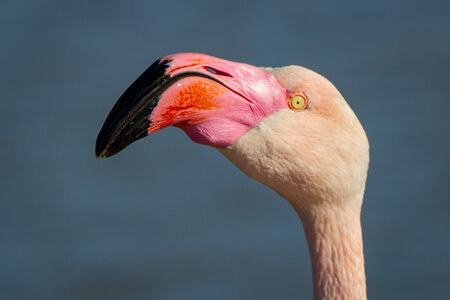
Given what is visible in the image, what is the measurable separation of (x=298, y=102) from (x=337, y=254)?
46 centimetres

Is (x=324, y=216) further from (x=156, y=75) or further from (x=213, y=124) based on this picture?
(x=156, y=75)

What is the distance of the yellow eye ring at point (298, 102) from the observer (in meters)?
2.15

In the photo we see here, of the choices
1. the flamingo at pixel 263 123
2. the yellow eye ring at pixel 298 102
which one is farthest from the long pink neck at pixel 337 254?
the yellow eye ring at pixel 298 102

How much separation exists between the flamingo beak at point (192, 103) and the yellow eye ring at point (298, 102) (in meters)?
0.02

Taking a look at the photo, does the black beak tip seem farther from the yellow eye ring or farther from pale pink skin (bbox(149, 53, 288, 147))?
the yellow eye ring

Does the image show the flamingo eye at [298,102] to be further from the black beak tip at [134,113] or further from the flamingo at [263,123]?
the black beak tip at [134,113]

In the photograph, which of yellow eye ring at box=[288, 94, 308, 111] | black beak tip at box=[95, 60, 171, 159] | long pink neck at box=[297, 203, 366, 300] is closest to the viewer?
black beak tip at box=[95, 60, 171, 159]

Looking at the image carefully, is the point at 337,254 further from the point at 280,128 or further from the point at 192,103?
the point at 192,103

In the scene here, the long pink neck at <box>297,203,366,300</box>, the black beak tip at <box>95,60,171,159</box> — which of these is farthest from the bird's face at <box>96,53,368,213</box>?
the long pink neck at <box>297,203,366,300</box>

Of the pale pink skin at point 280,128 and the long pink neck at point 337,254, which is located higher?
the pale pink skin at point 280,128

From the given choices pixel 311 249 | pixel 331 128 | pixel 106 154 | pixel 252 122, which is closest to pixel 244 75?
pixel 252 122

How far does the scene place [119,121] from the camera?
6.59 ft

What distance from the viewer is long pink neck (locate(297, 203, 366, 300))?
2.30m

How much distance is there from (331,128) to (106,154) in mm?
573
